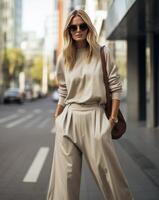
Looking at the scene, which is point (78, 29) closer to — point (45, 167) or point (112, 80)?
point (112, 80)

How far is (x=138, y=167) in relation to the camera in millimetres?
8805

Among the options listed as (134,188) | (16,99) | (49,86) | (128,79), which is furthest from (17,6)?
(134,188)

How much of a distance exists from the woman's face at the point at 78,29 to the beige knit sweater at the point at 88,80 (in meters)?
0.11

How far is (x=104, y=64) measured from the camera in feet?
14.9

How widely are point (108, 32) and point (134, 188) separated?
1193 centimetres

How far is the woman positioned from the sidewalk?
1849mm

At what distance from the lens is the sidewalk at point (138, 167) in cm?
664

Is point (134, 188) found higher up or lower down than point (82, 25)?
lower down

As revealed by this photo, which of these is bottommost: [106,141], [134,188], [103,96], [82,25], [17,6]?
[134,188]

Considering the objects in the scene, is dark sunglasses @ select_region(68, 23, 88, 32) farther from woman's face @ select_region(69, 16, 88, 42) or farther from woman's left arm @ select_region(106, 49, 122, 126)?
woman's left arm @ select_region(106, 49, 122, 126)

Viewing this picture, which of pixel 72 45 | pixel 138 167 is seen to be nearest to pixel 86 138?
pixel 72 45

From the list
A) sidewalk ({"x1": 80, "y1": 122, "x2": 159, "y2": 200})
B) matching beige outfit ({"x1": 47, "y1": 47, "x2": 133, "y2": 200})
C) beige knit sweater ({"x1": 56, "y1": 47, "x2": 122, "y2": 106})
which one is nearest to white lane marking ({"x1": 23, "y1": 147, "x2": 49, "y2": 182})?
sidewalk ({"x1": 80, "y1": 122, "x2": 159, "y2": 200})

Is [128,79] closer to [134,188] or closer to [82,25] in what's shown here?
[134,188]

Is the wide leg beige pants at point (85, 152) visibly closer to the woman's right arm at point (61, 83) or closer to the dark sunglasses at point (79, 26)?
the woman's right arm at point (61, 83)
